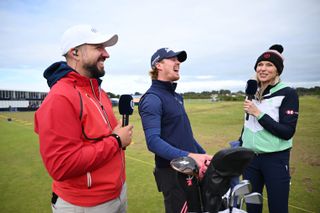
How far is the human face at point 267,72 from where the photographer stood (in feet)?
10.6

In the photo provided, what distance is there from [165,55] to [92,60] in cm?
91

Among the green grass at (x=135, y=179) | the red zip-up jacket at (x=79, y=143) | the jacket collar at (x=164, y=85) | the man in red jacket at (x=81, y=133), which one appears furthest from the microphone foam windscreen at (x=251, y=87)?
the green grass at (x=135, y=179)

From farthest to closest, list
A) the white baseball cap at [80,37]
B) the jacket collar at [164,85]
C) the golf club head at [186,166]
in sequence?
the jacket collar at [164,85]
the white baseball cap at [80,37]
the golf club head at [186,166]

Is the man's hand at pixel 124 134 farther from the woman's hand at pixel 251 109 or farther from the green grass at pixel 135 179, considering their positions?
the green grass at pixel 135 179

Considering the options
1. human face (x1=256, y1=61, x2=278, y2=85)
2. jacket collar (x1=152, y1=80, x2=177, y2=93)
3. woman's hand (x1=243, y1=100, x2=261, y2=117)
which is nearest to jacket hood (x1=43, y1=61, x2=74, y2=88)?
jacket collar (x1=152, y1=80, x2=177, y2=93)

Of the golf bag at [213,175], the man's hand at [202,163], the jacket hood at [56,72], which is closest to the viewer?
the golf bag at [213,175]

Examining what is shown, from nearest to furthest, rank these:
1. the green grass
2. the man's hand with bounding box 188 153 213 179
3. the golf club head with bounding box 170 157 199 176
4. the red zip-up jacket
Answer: the golf club head with bounding box 170 157 199 176 → the man's hand with bounding box 188 153 213 179 → the red zip-up jacket → the green grass

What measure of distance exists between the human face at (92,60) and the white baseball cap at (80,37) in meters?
0.07

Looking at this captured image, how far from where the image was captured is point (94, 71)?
8.00 ft

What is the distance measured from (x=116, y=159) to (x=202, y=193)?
1006 millimetres

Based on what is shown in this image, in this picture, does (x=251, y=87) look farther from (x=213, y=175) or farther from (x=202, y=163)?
(x=213, y=175)

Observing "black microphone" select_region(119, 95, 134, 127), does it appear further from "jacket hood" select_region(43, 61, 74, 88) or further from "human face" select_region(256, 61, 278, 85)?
"human face" select_region(256, 61, 278, 85)

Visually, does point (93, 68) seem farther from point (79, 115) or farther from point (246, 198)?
point (246, 198)

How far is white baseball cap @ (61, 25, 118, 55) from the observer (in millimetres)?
2355
